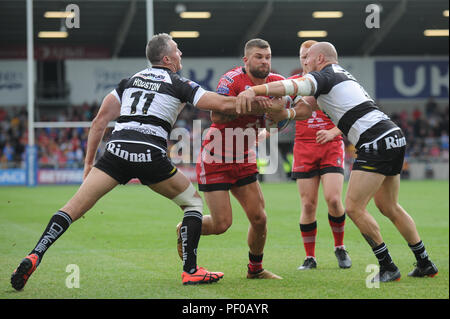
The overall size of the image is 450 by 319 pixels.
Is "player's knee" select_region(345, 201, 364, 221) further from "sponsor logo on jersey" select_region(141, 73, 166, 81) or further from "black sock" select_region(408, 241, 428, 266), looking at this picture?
"sponsor logo on jersey" select_region(141, 73, 166, 81)

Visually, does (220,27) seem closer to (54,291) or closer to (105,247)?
(105,247)

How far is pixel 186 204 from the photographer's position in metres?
6.55

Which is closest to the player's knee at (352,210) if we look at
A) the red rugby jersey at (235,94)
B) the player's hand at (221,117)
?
the red rugby jersey at (235,94)

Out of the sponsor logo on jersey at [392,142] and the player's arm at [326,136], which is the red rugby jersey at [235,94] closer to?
the player's arm at [326,136]

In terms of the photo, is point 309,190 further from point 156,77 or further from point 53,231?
point 53,231

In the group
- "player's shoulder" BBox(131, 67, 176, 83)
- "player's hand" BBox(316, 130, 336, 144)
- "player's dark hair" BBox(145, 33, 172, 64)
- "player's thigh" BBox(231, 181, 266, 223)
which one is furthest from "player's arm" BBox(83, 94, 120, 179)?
"player's hand" BBox(316, 130, 336, 144)

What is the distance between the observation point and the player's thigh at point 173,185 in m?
6.34

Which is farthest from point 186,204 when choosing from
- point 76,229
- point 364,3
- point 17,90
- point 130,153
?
point 17,90

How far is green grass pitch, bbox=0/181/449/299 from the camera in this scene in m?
6.15

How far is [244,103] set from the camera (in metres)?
6.27

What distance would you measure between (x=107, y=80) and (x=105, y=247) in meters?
24.2

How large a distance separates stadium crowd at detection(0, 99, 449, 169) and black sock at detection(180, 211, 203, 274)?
865 inches

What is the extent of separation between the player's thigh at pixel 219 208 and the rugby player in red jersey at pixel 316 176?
1441 mm

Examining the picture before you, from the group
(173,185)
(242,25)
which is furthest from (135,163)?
(242,25)
